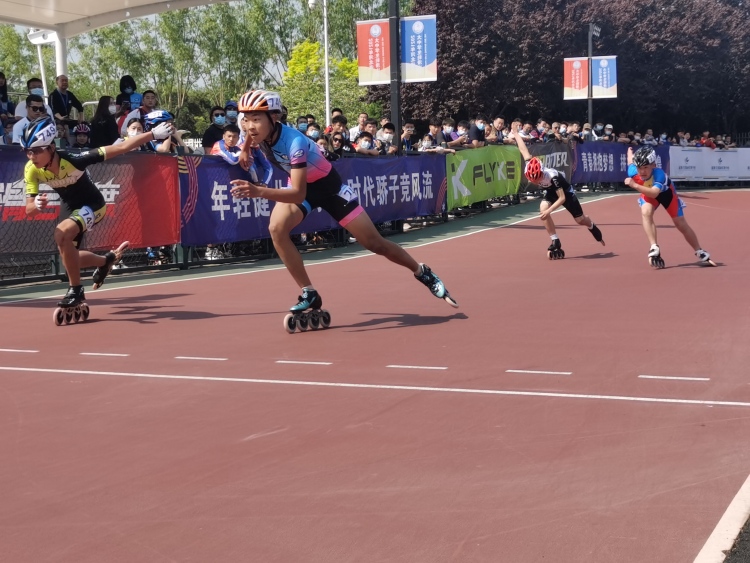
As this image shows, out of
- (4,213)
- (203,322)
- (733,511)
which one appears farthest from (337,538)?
(4,213)

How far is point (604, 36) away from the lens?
58.8 metres

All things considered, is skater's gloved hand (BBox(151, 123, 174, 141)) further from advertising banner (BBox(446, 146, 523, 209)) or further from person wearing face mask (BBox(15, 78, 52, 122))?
advertising banner (BBox(446, 146, 523, 209))

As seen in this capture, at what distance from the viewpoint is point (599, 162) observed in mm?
35781

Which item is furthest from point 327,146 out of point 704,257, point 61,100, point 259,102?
point 259,102

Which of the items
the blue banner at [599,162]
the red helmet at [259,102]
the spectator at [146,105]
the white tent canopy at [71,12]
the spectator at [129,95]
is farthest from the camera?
the blue banner at [599,162]

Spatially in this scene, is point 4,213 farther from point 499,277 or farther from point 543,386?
point 543,386

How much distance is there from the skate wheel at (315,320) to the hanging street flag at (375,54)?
13.6 metres

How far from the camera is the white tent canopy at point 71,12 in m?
19.3

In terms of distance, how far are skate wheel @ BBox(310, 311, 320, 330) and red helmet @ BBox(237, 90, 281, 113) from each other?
6.41 feet

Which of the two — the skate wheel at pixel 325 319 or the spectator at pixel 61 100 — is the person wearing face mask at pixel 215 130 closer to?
the spectator at pixel 61 100

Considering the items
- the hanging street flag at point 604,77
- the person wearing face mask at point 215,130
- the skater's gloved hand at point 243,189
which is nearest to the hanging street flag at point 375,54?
the person wearing face mask at point 215,130

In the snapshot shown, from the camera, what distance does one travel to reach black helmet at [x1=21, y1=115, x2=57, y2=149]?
33.3ft

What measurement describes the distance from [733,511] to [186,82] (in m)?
71.6

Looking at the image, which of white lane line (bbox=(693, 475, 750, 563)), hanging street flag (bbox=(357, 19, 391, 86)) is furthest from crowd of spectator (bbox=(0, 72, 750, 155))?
white lane line (bbox=(693, 475, 750, 563))
